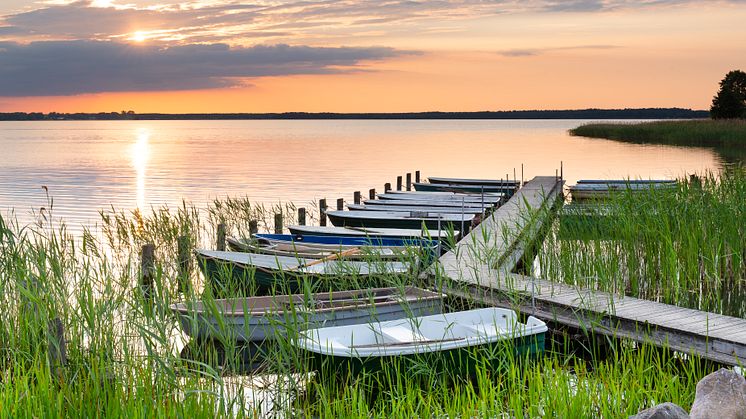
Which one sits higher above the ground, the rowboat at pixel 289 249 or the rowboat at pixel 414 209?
the rowboat at pixel 289 249

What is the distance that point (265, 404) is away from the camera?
5.96 metres

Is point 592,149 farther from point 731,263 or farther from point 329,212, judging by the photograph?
point 731,263

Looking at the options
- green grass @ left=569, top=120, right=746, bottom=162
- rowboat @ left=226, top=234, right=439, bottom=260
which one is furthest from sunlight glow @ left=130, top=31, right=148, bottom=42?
green grass @ left=569, top=120, right=746, bottom=162

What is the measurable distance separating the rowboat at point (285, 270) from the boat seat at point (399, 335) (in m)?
1.34

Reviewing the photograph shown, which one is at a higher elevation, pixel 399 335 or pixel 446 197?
pixel 399 335

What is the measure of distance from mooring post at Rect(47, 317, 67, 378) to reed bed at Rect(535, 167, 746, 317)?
5163 mm

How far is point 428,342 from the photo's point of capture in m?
6.02

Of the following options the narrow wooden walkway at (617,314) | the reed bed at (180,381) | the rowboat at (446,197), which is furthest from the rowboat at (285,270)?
the rowboat at (446,197)

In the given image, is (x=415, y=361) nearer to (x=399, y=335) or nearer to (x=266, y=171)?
(x=399, y=335)

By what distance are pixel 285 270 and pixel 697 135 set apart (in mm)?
43391

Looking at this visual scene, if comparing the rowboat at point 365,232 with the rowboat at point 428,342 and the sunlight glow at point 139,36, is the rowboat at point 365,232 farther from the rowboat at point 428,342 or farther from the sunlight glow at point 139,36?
the sunlight glow at point 139,36

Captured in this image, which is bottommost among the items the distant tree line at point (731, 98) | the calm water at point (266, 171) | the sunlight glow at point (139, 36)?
the calm water at point (266, 171)

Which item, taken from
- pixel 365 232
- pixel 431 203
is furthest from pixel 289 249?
pixel 431 203

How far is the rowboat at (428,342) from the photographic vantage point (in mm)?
5785
